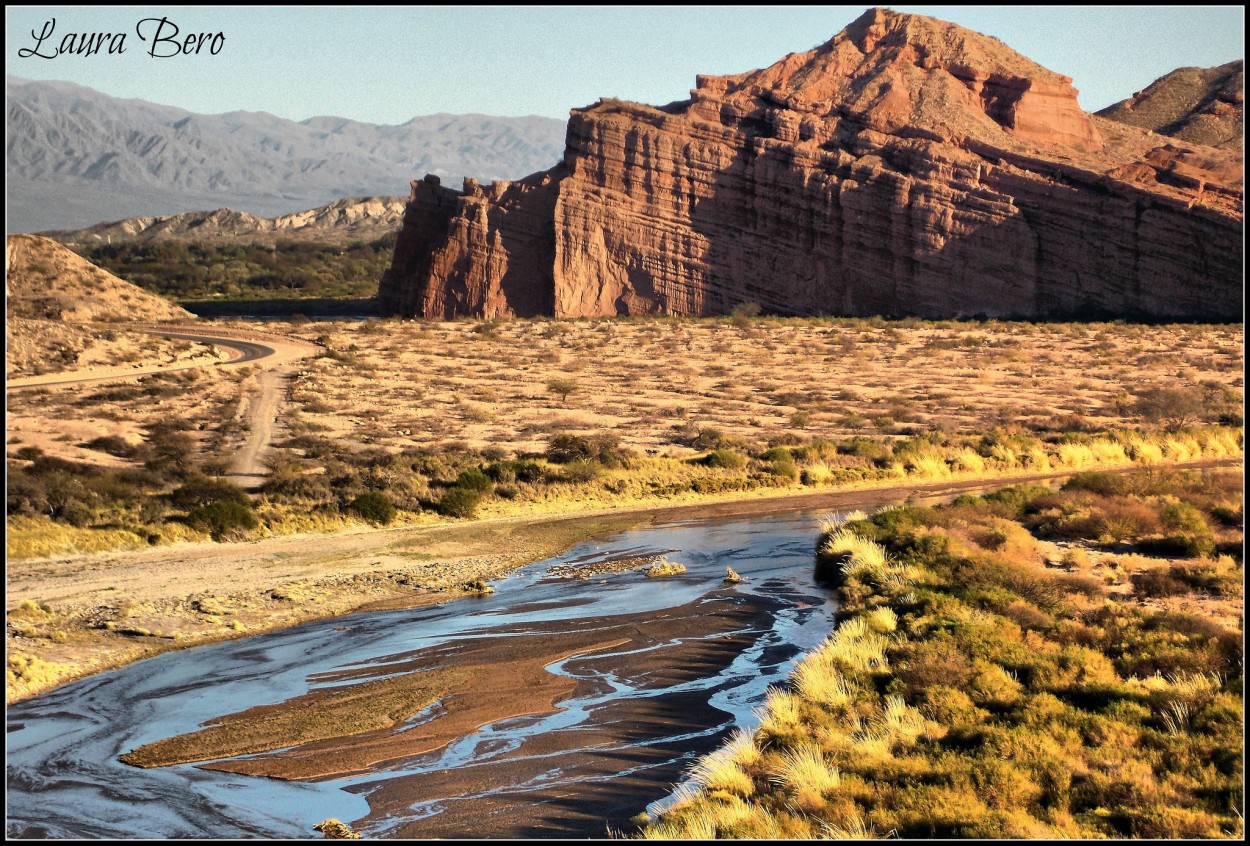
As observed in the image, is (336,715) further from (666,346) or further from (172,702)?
(666,346)

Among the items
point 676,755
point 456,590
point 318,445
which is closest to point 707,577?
point 456,590

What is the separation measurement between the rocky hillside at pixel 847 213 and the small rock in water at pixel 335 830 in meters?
60.3

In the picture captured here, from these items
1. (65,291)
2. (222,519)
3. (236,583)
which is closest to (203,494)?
(222,519)

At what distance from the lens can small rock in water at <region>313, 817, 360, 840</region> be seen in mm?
11852

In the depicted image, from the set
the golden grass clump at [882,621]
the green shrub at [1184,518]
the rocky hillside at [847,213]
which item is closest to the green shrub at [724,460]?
the green shrub at [1184,518]

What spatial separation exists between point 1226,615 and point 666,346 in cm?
4262

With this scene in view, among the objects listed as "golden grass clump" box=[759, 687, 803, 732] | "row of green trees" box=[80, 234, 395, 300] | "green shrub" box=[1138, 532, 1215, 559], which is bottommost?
"golden grass clump" box=[759, 687, 803, 732]

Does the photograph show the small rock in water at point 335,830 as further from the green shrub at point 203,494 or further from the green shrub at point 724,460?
the green shrub at point 724,460

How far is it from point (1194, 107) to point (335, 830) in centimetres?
10424

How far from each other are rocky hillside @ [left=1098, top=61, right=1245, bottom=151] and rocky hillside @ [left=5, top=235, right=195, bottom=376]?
72463 millimetres

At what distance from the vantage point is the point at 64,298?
71.1 metres

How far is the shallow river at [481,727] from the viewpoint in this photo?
492 inches

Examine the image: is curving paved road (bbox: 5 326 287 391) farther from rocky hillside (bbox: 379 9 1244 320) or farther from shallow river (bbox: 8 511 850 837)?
shallow river (bbox: 8 511 850 837)

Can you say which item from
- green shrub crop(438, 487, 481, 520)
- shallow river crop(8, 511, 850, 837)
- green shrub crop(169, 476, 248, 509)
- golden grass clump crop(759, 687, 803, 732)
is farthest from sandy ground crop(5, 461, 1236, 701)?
golden grass clump crop(759, 687, 803, 732)
